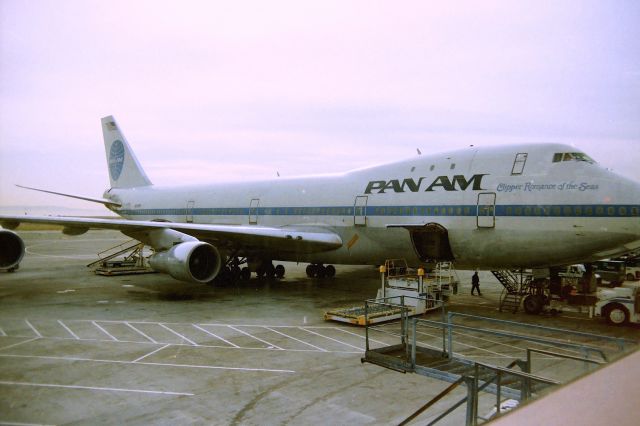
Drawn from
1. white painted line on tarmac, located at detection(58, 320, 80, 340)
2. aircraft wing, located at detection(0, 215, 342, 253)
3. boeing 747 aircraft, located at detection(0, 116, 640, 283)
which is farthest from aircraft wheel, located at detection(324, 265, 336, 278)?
white painted line on tarmac, located at detection(58, 320, 80, 340)

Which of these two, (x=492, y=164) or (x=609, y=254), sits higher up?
(x=492, y=164)

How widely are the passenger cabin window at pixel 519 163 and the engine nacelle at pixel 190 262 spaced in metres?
7.41

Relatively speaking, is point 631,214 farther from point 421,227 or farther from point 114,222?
point 114,222

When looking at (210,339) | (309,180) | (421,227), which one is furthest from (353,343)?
(309,180)

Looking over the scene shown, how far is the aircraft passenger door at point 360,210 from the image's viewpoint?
12.6 metres

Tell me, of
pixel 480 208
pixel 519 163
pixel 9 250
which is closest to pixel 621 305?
pixel 480 208

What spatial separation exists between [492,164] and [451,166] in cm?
97

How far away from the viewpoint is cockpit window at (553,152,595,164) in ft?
31.9

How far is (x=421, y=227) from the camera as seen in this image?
11328mm

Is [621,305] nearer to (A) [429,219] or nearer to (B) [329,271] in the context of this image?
(A) [429,219]

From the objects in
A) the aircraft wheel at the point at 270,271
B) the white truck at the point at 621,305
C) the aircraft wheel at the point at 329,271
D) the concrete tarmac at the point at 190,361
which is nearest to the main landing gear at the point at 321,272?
the aircraft wheel at the point at 329,271

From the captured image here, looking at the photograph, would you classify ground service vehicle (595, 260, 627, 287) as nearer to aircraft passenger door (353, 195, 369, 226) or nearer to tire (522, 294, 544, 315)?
tire (522, 294, 544, 315)

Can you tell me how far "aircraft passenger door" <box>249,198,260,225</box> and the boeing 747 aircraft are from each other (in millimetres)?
43

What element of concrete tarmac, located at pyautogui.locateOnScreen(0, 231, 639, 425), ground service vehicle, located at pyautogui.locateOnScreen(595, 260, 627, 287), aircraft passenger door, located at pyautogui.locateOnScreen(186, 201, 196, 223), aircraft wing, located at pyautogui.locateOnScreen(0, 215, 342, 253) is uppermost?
aircraft passenger door, located at pyautogui.locateOnScreen(186, 201, 196, 223)
